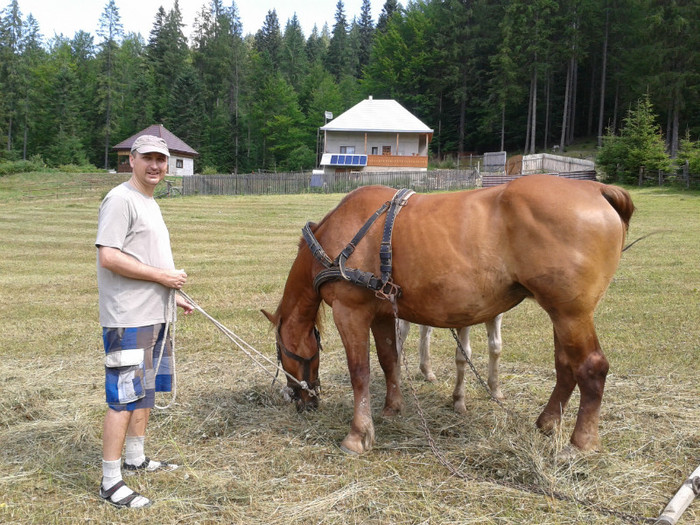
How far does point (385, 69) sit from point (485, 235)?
71.2 metres

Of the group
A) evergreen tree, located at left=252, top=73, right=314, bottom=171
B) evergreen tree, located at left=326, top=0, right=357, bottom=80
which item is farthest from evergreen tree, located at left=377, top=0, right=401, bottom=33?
evergreen tree, located at left=252, top=73, right=314, bottom=171

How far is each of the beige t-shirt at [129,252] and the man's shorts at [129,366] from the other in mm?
69

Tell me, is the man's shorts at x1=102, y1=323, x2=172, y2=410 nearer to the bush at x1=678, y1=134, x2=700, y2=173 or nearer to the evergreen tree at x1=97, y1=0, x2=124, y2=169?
the bush at x1=678, y1=134, x2=700, y2=173

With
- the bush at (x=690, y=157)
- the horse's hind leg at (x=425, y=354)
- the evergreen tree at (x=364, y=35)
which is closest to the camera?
the horse's hind leg at (x=425, y=354)

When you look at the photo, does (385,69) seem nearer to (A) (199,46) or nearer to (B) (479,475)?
(A) (199,46)

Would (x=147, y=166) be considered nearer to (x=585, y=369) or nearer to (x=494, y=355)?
(x=585, y=369)

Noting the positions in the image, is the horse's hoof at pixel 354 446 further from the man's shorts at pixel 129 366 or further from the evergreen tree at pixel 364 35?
the evergreen tree at pixel 364 35

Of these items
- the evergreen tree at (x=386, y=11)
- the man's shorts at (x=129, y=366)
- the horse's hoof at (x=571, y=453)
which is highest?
the evergreen tree at (x=386, y=11)

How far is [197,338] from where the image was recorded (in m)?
6.90

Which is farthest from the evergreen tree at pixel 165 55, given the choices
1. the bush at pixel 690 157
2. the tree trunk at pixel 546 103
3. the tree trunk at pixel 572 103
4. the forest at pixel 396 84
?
the bush at pixel 690 157

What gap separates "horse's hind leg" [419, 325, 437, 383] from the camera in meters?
5.48

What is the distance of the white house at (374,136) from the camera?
4481 centimetres

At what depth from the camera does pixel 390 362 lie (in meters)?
4.76

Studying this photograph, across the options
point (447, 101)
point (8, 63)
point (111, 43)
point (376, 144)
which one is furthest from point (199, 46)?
point (376, 144)
